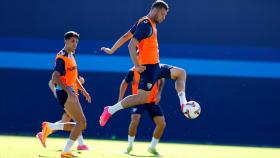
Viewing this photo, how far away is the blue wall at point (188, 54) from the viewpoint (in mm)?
14625

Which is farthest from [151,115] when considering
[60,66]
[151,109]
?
[60,66]

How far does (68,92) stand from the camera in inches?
353

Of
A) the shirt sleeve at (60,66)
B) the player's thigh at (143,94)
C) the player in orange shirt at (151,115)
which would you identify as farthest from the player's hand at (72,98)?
the player in orange shirt at (151,115)

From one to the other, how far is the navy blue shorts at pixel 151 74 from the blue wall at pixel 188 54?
15.4 feet

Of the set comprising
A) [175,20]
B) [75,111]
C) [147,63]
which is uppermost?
[175,20]

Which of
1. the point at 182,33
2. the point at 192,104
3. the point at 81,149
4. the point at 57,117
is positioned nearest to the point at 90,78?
the point at 57,117

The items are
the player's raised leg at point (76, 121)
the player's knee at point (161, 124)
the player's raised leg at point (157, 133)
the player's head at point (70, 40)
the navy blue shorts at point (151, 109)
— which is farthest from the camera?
the navy blue shorts at point (151, 109)

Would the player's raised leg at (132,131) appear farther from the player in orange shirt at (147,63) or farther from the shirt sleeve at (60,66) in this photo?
the shirt sleeve at (60,66)

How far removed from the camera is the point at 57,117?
48.7ft

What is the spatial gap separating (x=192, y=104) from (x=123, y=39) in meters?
1.35

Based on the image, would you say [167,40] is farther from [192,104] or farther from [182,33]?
[192,104]

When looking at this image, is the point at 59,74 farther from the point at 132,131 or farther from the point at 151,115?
the point at 151,115

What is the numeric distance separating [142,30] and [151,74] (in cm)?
63

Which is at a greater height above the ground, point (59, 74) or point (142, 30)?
point (142, 30)
